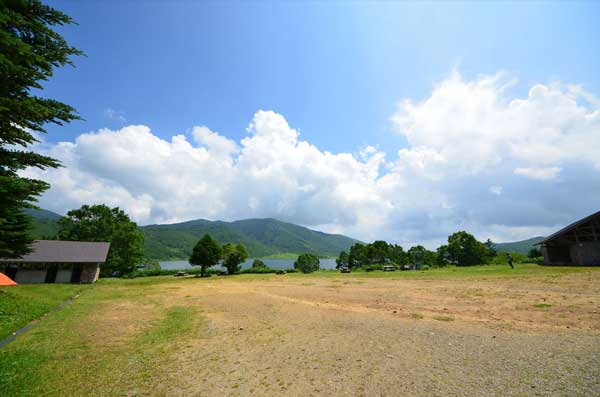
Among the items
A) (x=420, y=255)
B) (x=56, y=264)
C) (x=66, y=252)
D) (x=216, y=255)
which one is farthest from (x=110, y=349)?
(x=420, y=255)

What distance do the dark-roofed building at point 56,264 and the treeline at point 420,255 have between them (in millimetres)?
54550

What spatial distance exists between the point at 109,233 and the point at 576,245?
8186cm

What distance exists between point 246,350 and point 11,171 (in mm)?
13016

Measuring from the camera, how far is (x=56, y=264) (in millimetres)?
37906

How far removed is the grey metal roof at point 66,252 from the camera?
1439 inches

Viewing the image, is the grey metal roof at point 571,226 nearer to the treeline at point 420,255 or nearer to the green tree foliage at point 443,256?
the treeline at point 420,255

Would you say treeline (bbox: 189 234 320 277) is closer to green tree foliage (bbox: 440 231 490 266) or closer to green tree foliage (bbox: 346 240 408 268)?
green tree foliage (bbox: 346 240 408 268)

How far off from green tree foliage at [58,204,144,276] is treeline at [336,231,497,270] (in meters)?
53.8

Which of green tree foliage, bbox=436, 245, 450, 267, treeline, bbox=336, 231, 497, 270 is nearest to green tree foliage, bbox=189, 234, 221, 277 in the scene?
treeline, bbox=336, 231, 497, 270

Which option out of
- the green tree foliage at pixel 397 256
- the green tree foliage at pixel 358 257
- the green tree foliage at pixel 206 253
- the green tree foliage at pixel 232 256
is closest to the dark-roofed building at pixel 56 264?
the green tree foliage at pixel 206 253

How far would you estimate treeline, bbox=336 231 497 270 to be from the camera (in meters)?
68.1

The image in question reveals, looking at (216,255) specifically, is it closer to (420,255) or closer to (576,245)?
(576,245)

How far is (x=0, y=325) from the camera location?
11859mm

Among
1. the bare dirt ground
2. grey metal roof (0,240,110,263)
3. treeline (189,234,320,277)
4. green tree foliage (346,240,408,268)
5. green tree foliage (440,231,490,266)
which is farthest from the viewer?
green tree foliage (346,240,408,268)
